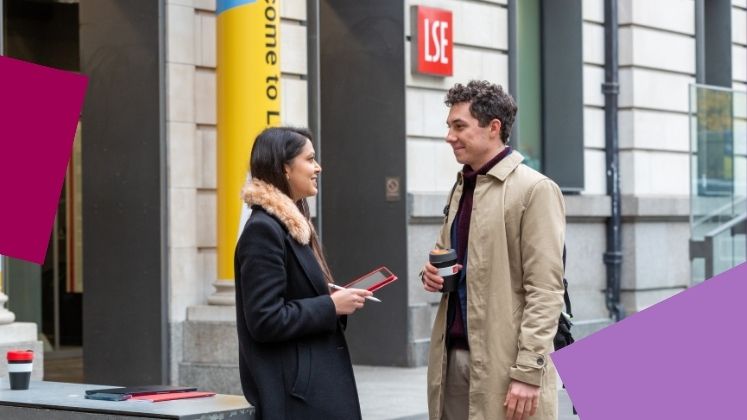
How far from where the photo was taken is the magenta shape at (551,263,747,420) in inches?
190

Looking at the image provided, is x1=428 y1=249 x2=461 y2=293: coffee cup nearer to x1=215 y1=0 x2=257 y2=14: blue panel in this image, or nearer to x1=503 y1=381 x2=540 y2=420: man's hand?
x1=503 y1=381 x2=540 y2=420: man's hand

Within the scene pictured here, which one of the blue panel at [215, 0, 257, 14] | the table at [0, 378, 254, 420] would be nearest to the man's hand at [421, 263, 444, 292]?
the table at [0, 378, 254, 420]

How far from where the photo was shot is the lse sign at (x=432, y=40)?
13367mm

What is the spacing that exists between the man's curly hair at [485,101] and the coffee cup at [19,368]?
1.87 meters

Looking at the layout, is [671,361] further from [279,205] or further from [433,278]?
[279,205]

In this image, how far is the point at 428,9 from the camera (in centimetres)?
1352

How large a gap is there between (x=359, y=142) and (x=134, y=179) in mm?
3063

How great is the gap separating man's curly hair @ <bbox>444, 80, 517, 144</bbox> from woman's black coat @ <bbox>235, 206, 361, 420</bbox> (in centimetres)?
76

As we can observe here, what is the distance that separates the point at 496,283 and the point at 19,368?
6.08 ft

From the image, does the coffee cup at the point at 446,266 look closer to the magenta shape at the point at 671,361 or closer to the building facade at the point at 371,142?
the magenta shape at the point at 671,361

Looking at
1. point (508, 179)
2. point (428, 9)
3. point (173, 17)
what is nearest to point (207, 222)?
point (173, 17)

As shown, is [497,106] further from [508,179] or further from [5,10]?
[5,10]

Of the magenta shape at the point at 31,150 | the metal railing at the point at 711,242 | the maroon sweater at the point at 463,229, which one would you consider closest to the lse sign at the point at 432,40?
the metal railing at the point at 711,242

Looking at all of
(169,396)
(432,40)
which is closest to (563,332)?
(169,396)
